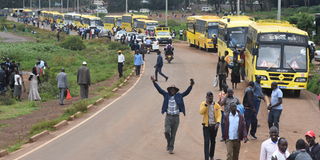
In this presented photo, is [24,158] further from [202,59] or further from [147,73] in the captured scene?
[202,59]

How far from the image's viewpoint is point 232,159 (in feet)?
41.0

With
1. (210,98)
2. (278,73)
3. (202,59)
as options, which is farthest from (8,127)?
(202,59)

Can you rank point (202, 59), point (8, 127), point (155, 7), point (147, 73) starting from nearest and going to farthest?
point (8, 127) < point (147, 73) < point (202, 59) < point (155, 7)

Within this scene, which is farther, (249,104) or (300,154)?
(249,104)

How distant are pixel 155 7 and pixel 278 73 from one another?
402 ft

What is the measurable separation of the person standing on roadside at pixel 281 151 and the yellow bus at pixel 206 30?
40.9 meters

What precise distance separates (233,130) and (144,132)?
5858 millimetres

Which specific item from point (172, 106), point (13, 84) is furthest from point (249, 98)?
point (13, 84)

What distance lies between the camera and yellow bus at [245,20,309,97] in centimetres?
2491

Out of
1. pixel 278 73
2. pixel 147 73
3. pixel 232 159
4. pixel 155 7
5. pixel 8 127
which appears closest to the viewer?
pixel 232 159

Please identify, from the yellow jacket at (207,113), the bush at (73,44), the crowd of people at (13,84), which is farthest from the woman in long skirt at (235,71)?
the bush at (73,44)

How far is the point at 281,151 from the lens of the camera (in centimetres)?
973

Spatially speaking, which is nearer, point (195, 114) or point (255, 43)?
point (195, 114)

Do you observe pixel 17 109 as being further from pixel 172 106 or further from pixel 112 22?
pixel 112 22
